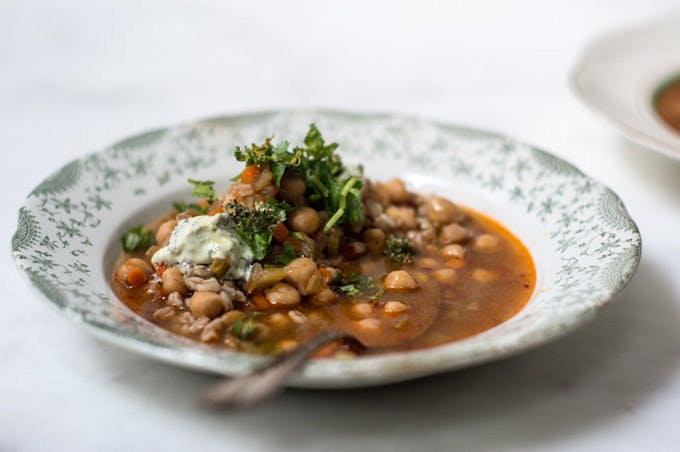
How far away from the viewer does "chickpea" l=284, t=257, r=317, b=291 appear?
15.3 ft

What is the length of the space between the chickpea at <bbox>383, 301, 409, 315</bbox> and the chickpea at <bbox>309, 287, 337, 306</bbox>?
0.95 ft

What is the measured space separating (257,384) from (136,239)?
6.75ft

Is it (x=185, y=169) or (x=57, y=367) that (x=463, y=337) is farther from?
(x=185, y=169)

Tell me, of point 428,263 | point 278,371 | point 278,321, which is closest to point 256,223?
point 278,321

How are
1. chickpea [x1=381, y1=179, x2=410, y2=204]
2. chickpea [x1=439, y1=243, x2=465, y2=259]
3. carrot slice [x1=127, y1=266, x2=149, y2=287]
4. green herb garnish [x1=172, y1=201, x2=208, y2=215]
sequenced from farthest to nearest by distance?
1. chickpea [x1=381, y1=179, x2=410, y2=204]
2. green herb garnish [x1=172, y1=201, x2=208, y2=215]
3. chickpea [x1=439, y1=243, x2=465, y2=259]
4. carrot slice [x1=127, y1=266, x2=149, y2=287]

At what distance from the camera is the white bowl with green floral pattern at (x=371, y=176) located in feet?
11.8

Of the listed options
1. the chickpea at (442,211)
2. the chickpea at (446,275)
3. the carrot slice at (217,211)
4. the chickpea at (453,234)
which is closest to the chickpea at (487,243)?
the chickpea at (453,234)

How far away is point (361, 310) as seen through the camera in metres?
4.56

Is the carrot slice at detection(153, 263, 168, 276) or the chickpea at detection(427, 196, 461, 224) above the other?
the chickpea at detection(427, 196, 461, 224)

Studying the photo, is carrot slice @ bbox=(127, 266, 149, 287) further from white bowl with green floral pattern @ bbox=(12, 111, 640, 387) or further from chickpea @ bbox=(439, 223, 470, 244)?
chickpea @ bbox=(439, 223, 470, 244)

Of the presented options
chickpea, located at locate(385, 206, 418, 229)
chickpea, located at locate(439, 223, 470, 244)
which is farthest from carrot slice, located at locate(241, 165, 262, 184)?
chickpea, located at locate(439, 223, 470, 244)

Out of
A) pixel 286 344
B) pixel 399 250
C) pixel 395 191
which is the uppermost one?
pixel 395 191

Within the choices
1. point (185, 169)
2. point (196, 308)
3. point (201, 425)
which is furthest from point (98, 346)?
point (185, 169)

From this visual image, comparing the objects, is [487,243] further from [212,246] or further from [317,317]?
[212,246]
